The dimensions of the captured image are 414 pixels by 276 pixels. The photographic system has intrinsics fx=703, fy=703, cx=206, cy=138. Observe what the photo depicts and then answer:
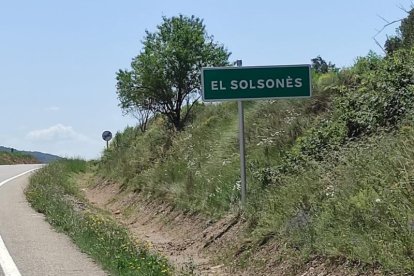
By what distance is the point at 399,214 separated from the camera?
7.48 meters

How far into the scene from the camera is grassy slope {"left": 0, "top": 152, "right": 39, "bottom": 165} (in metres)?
57.2

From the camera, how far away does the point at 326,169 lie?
1063 cm

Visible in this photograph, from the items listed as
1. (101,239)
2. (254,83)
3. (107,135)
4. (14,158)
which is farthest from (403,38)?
(14,158)

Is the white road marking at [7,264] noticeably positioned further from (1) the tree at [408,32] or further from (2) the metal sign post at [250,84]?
(1) the tree at [408,32]

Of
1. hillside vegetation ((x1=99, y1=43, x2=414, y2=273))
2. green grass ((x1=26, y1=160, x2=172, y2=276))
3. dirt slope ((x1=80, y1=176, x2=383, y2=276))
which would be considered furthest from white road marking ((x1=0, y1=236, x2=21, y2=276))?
hillside vegetation ((x1=99, y1=43, x2=414, y2=273))

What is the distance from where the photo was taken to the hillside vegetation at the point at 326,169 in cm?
787

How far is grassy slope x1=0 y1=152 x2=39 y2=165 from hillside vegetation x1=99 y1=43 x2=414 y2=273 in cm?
3971

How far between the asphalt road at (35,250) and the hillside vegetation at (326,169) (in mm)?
2779

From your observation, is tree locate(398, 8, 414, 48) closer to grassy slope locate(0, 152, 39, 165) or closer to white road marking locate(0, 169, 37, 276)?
white road marking locate(0, 169, 37, 276)

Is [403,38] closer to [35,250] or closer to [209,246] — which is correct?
[209,246]

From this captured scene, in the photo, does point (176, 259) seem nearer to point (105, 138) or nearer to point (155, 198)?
point (155, 198)

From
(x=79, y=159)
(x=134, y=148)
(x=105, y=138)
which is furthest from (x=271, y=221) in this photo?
(x=79, y=159)

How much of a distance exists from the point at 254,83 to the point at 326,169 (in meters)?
2.43

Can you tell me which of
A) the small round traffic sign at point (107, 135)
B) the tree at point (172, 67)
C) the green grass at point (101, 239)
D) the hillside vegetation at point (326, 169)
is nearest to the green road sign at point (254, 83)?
the hillside vegetation at point (326, 169)
